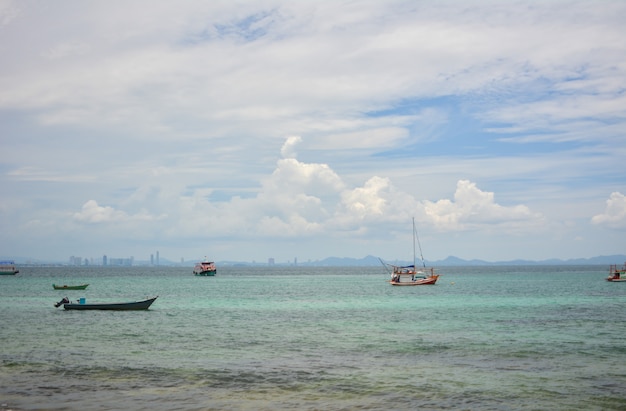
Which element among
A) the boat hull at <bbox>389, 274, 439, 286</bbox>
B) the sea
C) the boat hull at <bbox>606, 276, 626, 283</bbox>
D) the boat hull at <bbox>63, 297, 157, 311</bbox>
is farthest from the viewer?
the boat hull at <bbox>606, 276, 626, 283</bbox>

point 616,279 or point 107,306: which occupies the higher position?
point 107,306

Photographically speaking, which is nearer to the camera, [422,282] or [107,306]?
[107,306]

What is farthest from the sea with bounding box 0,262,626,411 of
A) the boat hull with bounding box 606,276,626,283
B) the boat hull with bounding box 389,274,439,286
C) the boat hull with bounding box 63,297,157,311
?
the boat hull with bounding box 606,276,626,283

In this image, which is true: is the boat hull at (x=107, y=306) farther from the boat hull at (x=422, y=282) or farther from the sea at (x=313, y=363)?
the boat hull at (x=422, y=282)

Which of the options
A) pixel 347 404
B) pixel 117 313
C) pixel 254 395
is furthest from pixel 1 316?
pixel 347 404

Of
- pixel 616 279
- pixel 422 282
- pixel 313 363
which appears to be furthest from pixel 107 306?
pixel 616 279

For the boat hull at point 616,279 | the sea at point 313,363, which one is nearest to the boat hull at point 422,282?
the boat hull at point 616,279

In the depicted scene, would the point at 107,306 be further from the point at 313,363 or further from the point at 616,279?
the point at 616,279

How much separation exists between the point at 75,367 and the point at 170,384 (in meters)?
7.18

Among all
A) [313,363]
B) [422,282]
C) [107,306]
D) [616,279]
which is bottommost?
[616,279]

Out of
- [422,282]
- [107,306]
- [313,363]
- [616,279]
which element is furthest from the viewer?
[616,279]

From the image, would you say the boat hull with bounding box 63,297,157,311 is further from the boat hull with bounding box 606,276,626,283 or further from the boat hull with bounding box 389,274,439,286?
the boat hull with bounding box 606,276,626,283

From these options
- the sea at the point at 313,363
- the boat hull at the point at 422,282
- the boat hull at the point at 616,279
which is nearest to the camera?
the sea at the point at 313,363

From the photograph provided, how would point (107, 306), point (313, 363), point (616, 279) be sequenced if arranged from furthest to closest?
1. point (616, 279)
2. point (107, 306)
3. point (313, 363)
